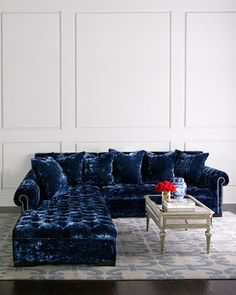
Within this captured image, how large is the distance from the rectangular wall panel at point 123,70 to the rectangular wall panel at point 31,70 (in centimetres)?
35

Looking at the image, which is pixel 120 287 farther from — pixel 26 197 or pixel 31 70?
pixel 31 70

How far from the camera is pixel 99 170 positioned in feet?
21.8

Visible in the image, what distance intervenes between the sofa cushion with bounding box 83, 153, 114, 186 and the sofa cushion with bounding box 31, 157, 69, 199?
57 centimetres

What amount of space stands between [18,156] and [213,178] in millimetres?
2797

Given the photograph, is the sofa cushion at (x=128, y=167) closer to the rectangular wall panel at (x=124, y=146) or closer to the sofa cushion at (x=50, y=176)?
the rectangular wall panel at (x=124, y=146)

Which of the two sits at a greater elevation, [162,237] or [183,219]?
[183,219]

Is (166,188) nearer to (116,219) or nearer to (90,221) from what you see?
(90,221)

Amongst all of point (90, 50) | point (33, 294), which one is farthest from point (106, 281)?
point (90, 50)

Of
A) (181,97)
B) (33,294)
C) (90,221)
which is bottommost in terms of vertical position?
(33,294)

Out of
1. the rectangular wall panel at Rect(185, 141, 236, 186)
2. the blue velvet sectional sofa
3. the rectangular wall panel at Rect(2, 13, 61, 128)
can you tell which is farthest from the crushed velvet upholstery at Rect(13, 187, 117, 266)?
the rectangular wall panel at Rect(185, 141, 236, 186)

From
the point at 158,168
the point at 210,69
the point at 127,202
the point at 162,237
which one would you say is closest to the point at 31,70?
the point at 158,168

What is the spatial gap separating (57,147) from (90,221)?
297 centimetres

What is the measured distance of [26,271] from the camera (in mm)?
4074

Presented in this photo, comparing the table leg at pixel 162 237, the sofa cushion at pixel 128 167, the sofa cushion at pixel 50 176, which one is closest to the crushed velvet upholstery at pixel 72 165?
the sofa cushion at pixel 50 176
